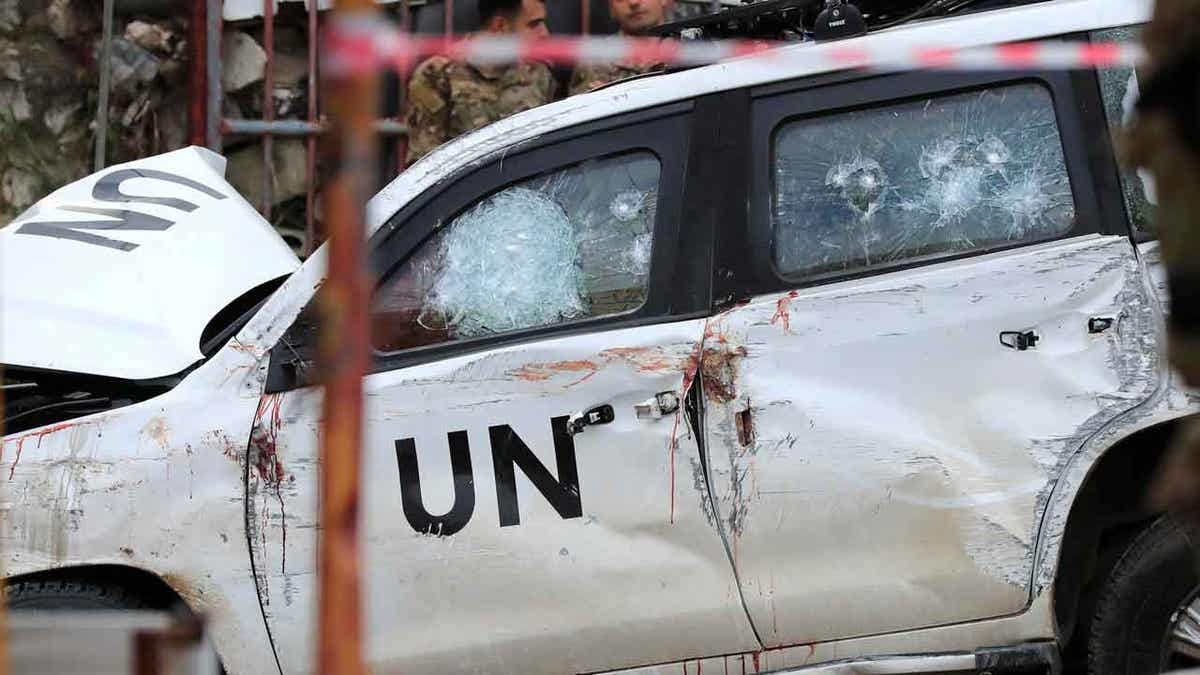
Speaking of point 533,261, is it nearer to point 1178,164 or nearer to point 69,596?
point 69,596

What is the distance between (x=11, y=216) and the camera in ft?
23.1

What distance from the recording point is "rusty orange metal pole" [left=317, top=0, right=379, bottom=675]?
140 centimetres

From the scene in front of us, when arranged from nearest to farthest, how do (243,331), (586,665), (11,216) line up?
(586,665) < (243,331) < (11,216)

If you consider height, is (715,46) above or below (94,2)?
below

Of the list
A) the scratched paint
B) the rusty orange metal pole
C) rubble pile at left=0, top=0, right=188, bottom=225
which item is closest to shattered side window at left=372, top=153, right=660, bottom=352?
the scratched paint

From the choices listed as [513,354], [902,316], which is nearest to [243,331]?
[513,354]

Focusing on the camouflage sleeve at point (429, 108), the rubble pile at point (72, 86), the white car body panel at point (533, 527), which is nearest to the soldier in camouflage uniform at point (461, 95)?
the camouflage sleeve at point (429, 108)

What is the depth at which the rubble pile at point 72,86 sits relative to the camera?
707cm

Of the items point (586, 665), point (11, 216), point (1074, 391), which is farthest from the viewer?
point (11, 216)

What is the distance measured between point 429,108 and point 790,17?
3193mm

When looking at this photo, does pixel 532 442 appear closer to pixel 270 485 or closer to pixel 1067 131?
pixel 270 485

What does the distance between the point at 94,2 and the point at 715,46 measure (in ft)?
14.4

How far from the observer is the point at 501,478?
349 centimetres

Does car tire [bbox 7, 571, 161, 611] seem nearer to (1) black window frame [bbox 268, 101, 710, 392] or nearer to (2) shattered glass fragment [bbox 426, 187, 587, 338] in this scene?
(1) black window frame [bbox 268, 101, 710, 392]
